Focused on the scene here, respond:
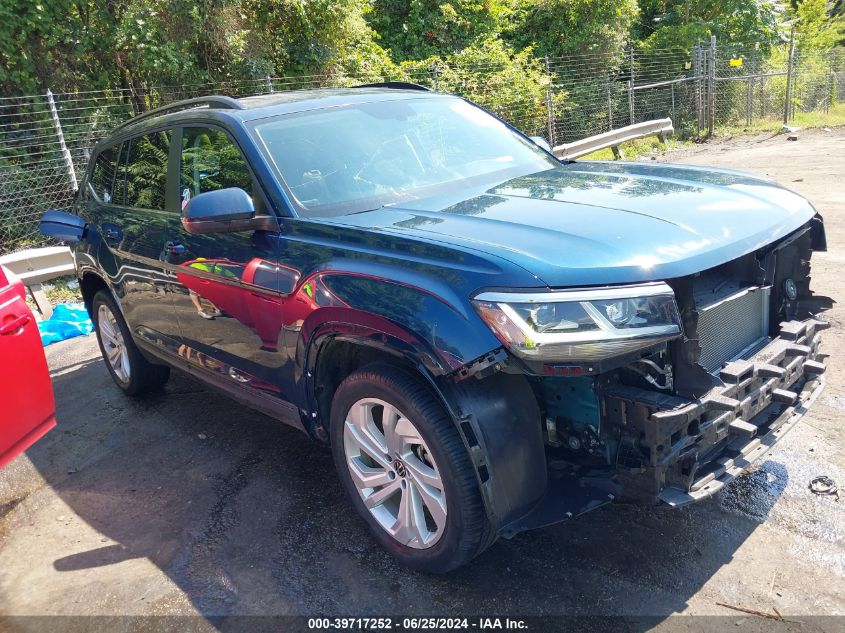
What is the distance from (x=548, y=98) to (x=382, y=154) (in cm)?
1254

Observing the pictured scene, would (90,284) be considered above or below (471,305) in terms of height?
below

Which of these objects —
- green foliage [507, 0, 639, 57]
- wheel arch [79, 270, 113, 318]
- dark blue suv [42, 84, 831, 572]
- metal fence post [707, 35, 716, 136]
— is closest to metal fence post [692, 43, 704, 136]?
metal fence post [707, 35, 716, 136]

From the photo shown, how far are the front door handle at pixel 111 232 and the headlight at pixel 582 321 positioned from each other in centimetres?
307

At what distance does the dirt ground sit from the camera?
2771 mm

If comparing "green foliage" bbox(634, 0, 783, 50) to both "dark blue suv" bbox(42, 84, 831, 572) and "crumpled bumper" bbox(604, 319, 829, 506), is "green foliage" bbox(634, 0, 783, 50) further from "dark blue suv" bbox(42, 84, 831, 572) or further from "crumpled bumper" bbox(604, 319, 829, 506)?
"crumpled bumper" bbox(604, 319, 829, 506)

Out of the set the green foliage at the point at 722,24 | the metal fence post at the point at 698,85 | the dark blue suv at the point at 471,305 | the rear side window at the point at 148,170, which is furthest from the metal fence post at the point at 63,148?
the green foliage at the point at 722,24

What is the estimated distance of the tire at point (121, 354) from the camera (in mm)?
5047

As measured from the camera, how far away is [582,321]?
2.35 metres

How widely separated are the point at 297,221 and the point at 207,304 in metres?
0.88

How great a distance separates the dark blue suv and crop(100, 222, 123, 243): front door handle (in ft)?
1.32

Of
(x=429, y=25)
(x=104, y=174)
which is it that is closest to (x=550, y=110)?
(x=429, y=25)

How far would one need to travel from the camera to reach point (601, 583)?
2818mm

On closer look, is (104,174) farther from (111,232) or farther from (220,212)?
(220,212)

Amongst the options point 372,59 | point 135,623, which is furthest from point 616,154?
point 135,623
